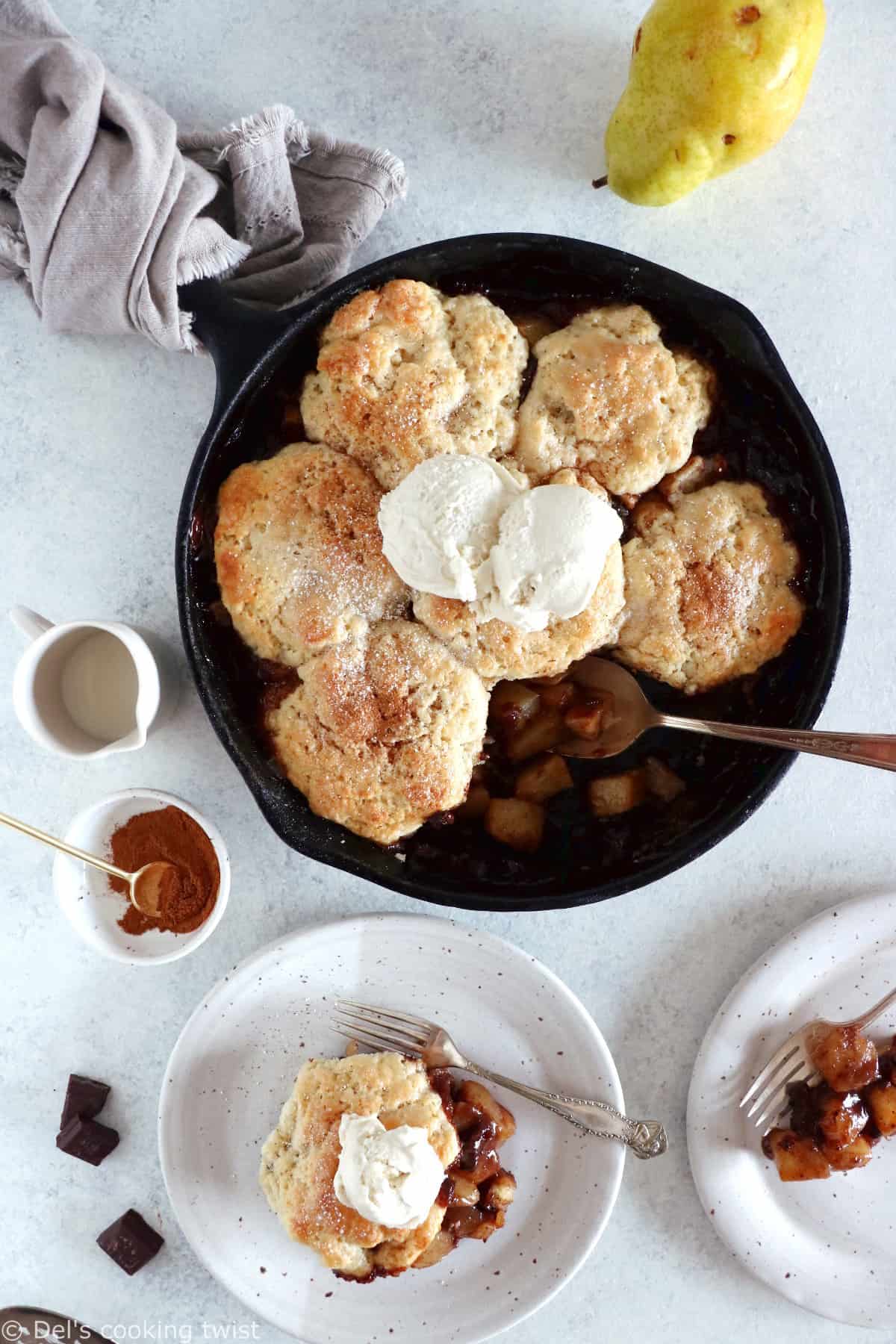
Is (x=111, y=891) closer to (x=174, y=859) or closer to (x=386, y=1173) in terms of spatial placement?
(x=174, y=859)

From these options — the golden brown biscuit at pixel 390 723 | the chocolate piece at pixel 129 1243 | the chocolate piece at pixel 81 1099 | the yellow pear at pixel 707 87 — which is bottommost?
the chocolate piece at pixel 129 1243

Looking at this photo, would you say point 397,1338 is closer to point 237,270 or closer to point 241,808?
point 241,808

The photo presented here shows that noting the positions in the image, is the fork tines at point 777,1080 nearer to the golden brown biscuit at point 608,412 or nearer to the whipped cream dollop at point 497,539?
the whipped cream dollop at point 497,539

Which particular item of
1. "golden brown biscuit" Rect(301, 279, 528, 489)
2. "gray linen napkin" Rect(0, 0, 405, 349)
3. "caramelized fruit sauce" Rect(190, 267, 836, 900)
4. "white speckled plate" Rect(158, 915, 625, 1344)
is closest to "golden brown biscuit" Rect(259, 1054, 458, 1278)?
"white speckled plate" Rect(158, 915, 625, 1344)

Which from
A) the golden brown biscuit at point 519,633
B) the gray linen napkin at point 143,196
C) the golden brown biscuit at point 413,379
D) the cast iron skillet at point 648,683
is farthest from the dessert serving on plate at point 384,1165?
the gray linen napkin at point 143,196

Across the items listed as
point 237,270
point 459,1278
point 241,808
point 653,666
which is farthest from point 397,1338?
point 237,270

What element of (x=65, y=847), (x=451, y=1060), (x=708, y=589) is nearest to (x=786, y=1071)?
(x=451, y=1060)
